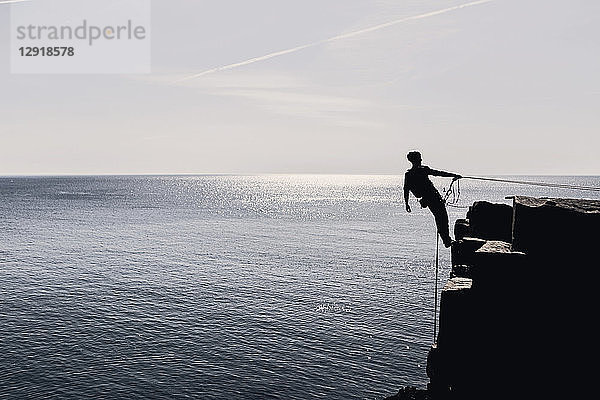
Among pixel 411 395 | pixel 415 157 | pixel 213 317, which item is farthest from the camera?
pixel 213 317

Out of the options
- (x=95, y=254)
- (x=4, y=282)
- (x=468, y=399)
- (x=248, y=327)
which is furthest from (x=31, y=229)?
(x=468, y=399)

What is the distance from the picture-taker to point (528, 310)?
39.3ft

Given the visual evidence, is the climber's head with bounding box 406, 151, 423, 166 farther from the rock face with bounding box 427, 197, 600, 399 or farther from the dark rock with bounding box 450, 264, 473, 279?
the dark rock with bounding box 450, 264, 473, 279

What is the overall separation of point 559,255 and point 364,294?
48580 mm

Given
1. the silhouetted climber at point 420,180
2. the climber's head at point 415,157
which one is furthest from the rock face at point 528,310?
the climber's head at point 415,157

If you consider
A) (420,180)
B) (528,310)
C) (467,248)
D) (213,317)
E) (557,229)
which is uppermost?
(420,180)

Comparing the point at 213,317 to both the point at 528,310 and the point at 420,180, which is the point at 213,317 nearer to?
the point at 420,180

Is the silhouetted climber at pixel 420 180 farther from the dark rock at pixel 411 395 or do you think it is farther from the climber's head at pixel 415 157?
the dark rock at pixel 411 395

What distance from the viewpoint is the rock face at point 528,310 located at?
1138 centimetres

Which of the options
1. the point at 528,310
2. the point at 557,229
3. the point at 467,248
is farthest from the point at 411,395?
the point at 557,229

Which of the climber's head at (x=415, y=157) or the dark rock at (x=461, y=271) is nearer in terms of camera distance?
the climber's head at (x=415, y=157)

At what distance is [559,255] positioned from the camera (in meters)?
11.7

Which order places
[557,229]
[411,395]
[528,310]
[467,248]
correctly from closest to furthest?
[557,229], [528,310], [467,248], [411,395]

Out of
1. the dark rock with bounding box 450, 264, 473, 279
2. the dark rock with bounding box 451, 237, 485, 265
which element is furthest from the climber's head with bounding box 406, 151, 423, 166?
the dark rock with bounding box 450, 264, 473, 279
